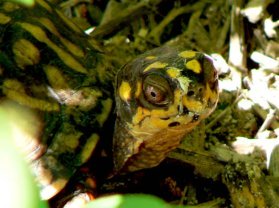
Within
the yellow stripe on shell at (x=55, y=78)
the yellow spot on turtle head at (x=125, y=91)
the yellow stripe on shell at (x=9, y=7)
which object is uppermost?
the yellow stripe on shell at (x=9, y=7)

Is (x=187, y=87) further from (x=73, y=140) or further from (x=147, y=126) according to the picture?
(x=73, y=140)

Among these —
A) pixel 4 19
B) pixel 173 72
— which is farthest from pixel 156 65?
pixel 4 19

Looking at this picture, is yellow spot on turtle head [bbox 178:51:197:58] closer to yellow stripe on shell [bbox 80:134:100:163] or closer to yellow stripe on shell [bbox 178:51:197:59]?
yellow stripe on shell [bbox 178:51:197:59]

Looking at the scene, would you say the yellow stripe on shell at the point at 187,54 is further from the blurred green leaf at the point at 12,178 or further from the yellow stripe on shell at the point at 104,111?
the blurred green leaf at the point at 12,178

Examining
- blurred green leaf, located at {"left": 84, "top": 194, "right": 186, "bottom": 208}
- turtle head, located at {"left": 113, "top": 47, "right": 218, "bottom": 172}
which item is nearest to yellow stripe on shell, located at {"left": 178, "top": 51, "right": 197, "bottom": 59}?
turtle head, located at {"left": 113, "top": 47, "right": 218, "bottom": 172}

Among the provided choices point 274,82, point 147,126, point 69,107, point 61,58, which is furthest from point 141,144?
point 274,82

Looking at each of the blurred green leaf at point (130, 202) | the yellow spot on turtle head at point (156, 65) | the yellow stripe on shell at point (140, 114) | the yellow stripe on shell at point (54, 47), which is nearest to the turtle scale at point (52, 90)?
the yellow stripe on shell at point (54, 47)
